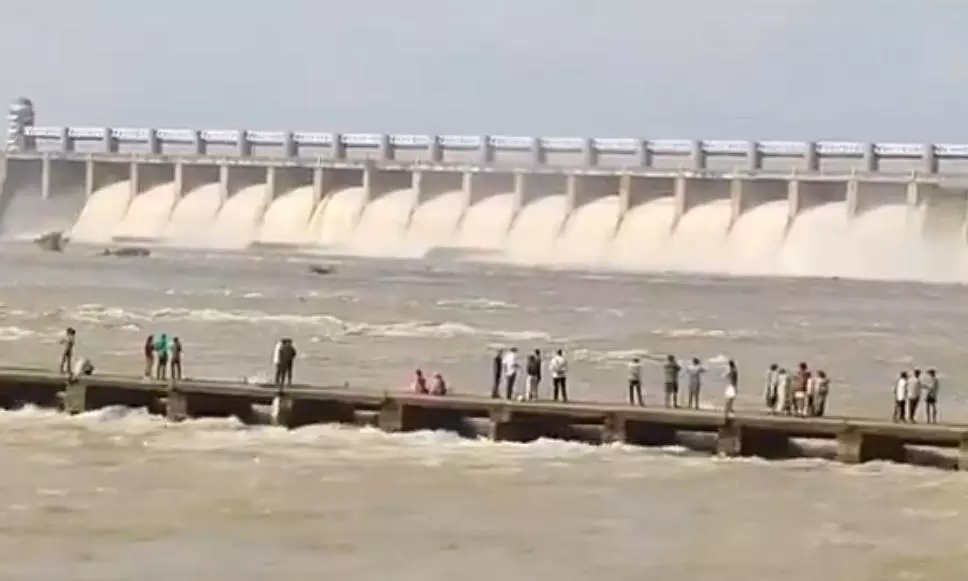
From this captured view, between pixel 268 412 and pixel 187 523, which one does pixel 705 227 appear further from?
pixel 187 523

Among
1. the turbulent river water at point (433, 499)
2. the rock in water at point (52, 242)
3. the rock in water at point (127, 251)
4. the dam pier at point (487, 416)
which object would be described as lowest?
the turbulent river water at point (433, 499)

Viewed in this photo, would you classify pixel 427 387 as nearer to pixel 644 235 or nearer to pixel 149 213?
pixel 644 235

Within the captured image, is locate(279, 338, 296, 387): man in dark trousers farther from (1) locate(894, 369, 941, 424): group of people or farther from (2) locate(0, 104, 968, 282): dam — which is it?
(2) locate(0, 104, 968, 282): dam

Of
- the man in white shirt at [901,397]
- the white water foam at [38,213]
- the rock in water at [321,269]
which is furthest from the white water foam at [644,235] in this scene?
the man in white shirt at [901,397]

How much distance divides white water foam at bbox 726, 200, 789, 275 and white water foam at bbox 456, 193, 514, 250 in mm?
12447

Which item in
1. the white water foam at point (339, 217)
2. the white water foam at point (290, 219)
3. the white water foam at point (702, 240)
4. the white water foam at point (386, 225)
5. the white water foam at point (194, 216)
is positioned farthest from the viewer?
the white water foam at point (194, 216)

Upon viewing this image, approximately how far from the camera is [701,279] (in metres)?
88.9

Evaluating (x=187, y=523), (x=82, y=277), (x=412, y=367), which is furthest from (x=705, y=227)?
(x=187, y=523)

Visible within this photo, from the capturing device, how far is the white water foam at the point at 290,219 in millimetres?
104688

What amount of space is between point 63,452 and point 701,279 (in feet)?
213

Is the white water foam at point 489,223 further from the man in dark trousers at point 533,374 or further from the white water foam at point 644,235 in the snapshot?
the man in dark trousers at point 533,374

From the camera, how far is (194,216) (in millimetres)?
108188

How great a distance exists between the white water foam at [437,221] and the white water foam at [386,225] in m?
0.53

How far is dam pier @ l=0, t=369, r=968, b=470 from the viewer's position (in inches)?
1023
